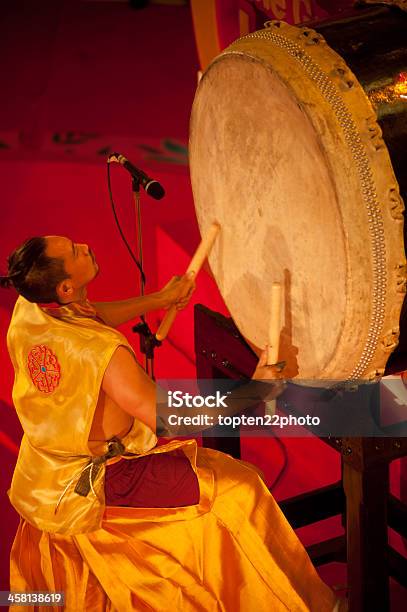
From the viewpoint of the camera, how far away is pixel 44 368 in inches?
79.9

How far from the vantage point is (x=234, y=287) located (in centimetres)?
235

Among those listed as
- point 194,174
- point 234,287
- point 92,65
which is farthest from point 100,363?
point 92,65

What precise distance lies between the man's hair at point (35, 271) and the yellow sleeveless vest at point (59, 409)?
0.12 feet

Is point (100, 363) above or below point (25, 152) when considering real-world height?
above

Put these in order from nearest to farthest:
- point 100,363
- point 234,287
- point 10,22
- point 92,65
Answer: point 100,363 → point 234,287 → point 92,65 → point 10,22

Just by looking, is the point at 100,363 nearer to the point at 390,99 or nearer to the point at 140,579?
the point at 140,579

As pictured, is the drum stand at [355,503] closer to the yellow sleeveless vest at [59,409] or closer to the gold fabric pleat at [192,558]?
the gold fabric pleat at [192,558]

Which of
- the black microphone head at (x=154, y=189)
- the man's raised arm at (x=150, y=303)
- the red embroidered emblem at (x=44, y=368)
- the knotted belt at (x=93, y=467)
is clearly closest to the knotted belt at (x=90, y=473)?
the knotted belt at (x=93, y=467)

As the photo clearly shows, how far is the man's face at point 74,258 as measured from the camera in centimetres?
203

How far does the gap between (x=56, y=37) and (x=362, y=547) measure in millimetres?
4310

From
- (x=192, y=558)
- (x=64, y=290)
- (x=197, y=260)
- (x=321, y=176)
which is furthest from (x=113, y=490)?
(x=321, y=176)

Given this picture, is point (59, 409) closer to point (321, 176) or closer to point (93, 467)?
point (93, 467)

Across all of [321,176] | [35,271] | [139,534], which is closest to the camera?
[321,176]

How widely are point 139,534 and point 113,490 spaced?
0.11 meters
